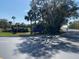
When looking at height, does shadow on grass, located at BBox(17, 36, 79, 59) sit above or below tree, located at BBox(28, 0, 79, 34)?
below

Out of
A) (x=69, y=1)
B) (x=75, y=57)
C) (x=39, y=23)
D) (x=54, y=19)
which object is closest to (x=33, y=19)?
(x=39, y=23)

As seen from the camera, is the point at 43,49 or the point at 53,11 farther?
the point at 53,11

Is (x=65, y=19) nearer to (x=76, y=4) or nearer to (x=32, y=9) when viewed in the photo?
(x=76, y=4)

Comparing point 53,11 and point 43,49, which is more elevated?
point 53,11

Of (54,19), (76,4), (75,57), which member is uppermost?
(76,4)

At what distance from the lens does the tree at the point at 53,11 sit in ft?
142

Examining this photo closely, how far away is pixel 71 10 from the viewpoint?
47.3 m

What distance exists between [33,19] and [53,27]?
28.8 feet

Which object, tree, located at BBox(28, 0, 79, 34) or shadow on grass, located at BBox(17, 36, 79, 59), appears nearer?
shadow on grass, located at BBox(17, 36, 79, 59)

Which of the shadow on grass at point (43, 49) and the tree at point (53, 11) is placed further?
the tree at point (53, 11)

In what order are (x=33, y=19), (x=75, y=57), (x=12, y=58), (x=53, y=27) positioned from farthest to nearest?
(x=33, y=19) → (x=53, y=27) → (x=75, y=57) → (x=12, y=58)

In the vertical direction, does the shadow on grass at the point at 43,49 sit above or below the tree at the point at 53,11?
below

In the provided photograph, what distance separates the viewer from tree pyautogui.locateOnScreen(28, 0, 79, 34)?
142ft

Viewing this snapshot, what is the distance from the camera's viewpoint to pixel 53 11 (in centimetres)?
4309
